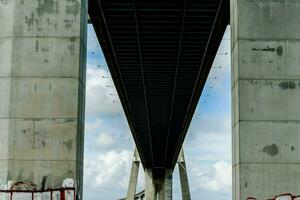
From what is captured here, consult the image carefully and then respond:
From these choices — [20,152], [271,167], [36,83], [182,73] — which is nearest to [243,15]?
[271,167]

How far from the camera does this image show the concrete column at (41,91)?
18.6m

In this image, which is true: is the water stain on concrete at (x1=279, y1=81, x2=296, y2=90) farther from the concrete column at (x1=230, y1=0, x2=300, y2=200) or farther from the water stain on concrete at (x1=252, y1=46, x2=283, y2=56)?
the water stain on concrete at (x1=252, y1=46, x2=283, y2=56)

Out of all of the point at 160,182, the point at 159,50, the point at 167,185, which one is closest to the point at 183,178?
the point at 167,185

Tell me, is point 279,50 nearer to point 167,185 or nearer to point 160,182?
point 167,185

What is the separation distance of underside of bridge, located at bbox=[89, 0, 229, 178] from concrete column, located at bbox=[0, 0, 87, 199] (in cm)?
1051

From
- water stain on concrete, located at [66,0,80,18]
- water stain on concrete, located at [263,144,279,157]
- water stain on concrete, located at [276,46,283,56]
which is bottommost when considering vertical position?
water stain on concrete, located at [263,144,279,157]

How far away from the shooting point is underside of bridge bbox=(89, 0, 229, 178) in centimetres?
3241

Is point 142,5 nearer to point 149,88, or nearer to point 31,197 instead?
point 31,197

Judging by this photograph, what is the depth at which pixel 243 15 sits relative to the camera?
63.9 ft

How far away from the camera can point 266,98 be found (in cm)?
1895

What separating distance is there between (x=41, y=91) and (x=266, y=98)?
22.4 ft

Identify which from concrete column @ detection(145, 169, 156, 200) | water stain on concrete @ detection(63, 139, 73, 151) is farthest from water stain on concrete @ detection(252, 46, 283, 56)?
concrete column @ detection(145, 169, 156, 200)

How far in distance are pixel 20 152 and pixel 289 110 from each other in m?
8.17

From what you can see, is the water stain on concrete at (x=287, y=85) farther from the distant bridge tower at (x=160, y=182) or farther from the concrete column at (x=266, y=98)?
the distant bridge tower at (x=160, y=182)
